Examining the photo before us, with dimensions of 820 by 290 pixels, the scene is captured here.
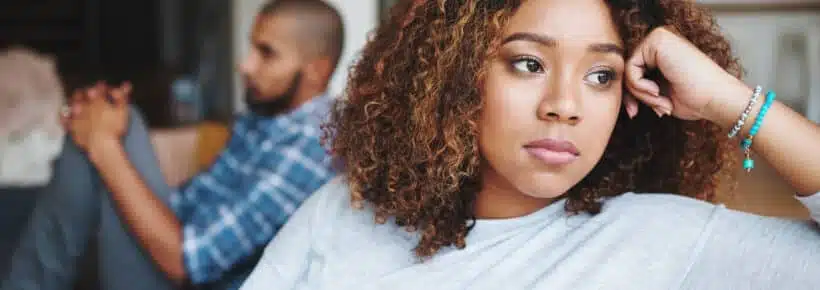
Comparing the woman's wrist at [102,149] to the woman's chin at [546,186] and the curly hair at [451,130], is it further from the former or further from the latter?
the woman's chin at [546,186]

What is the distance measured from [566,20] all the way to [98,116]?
1.11 m

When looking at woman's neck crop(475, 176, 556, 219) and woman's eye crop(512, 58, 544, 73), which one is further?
woman's neck crop(475, 176, 556, 219)

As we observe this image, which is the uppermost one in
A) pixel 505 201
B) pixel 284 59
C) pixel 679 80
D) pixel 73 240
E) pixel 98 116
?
pixel 679 80

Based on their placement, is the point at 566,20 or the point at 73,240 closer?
the point at 566,20

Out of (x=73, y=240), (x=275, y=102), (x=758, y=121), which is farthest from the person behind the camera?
(x=275, y=102)

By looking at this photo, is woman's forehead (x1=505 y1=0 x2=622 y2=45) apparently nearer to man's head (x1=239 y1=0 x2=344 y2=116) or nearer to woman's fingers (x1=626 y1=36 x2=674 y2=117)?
woman's fingers (x1=626 y1=36 x2=674 y2=117)

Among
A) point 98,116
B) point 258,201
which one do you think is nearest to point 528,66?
point 258,201

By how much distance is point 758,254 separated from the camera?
3.01 ft

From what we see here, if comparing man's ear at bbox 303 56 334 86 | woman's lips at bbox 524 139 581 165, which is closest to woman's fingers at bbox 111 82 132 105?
man's ear at bbox 303 56 334 86

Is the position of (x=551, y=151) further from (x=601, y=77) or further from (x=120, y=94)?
(x=120, y=94)

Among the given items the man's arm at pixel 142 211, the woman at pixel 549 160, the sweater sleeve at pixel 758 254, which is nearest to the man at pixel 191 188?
the man's arm at pixel 142 211

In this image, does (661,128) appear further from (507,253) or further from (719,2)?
(719,2)

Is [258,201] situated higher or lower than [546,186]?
lower

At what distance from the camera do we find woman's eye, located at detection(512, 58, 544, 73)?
967 mm
